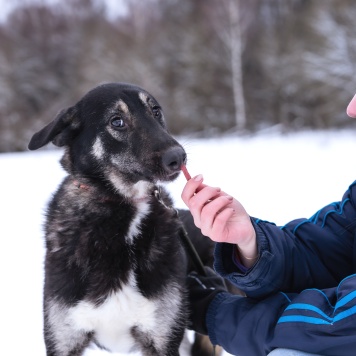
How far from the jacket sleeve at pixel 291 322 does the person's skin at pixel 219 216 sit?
8.0 inches

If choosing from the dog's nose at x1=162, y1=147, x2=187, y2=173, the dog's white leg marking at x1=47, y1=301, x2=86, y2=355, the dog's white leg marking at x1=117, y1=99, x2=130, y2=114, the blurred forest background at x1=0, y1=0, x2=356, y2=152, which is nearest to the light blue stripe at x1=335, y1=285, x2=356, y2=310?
the dog's nose at x1=162, y1=147, x2=187, y2=173

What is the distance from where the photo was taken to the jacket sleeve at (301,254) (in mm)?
1626

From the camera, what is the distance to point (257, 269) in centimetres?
159

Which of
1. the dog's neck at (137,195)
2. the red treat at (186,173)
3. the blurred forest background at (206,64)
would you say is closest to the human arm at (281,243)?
the red treat at (186,173)

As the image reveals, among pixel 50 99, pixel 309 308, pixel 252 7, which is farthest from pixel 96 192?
pixel 50 99

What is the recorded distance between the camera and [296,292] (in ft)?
5.76

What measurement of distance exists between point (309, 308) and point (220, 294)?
0.52 metres

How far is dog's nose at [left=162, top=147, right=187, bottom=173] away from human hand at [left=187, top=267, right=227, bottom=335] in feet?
1.97

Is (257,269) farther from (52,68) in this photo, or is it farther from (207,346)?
(52,68)

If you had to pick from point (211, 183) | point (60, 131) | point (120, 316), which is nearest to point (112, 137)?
point (60, 131)

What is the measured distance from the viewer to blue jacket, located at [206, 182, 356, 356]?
1.39 meters

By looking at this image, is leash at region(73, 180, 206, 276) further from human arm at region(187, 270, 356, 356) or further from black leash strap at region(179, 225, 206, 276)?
human arm at region(187, 270, 356, 356)

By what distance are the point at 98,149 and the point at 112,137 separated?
8 cm

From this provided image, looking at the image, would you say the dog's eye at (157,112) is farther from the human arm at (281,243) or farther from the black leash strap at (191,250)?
the human arm at (281,243)
